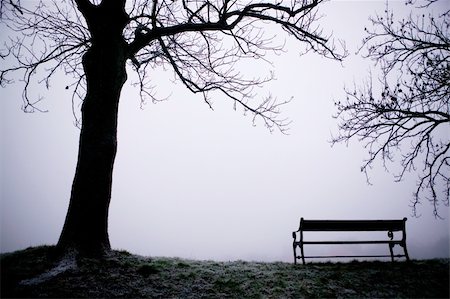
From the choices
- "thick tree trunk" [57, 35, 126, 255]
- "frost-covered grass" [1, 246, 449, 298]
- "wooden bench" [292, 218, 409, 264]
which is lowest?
"frost-covered grass" [1, 246, 449, 298]

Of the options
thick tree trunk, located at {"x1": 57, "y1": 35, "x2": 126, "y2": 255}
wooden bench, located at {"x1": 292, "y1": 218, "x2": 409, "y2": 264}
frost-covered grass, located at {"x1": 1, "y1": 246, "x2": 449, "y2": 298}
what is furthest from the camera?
wooden bench, located at {"x1": 292, "y1": 218, "x2": 409, "y2": 264}

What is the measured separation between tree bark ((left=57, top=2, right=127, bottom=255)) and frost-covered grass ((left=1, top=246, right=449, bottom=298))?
45 cm

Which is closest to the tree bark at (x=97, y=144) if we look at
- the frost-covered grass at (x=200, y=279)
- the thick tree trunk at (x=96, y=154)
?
the thick tree trunk at (x=96, y=154)

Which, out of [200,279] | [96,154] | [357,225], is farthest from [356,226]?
[96,154]

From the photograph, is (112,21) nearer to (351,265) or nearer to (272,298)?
(272,298)

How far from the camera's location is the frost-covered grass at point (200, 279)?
3.70m

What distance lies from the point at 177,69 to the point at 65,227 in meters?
4.49

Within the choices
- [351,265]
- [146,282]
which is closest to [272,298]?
[146,282]

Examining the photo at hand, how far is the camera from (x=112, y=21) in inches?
213

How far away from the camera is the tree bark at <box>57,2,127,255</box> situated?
4633 millimetres

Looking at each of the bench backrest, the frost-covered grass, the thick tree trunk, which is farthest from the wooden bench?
the thick tree trunk

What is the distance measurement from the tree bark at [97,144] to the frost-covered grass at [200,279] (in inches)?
17.6

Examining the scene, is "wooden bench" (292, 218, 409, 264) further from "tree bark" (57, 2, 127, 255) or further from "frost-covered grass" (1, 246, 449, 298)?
"tree bark" (57, 2, 127, 255)

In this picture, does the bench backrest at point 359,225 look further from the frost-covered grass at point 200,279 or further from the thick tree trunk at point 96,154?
the thick tree trunk at point 96,154
